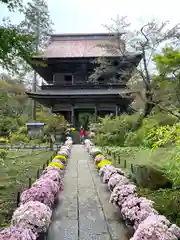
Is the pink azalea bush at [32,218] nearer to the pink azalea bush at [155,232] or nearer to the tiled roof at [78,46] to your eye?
the pink azalea bush at [155,232]

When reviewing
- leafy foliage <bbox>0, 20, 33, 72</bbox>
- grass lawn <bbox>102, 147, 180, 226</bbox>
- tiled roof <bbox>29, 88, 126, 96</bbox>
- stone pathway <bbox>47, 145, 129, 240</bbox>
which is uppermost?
tiled roof <bbox>29, 88, 126, 96</bbox>

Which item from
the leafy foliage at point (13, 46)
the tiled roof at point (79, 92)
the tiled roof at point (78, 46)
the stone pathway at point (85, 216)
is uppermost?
the tiled roof at point (78, 46)

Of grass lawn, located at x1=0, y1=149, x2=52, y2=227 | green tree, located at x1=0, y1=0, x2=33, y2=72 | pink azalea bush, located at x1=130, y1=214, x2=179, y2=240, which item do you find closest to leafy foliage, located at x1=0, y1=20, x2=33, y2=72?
green tree, located at x1=0, y1=0, x2=33, y2=72

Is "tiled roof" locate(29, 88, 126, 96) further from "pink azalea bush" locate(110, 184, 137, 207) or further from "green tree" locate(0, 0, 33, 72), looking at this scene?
"pink azalea bush" locate(110, 184, 137, 207)

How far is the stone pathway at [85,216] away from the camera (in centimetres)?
406

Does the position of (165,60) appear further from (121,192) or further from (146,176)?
(121,192)

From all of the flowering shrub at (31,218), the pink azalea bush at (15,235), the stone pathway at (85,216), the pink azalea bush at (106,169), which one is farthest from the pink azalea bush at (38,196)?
the pink azalea bush at (106,169)

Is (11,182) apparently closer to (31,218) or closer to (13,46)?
(13,46)

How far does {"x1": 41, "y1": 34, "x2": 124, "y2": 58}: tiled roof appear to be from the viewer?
26397 mm

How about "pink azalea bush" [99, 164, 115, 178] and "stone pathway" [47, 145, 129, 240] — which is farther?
"pink azalea bush" [99, 164, 115, 178]

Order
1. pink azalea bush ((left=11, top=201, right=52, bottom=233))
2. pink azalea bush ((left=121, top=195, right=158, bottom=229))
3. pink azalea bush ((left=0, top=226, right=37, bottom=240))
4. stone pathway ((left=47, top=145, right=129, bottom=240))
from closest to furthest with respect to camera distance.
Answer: pink azalea bush ((left=0, top=226, right=37, bottom=240)) < pink azalea bush ((left=11, top=201, right=52, bottom=233)) < pink azalea bush ((left=121, top=195, right=158, bottom=229)) < stone pathway ((left=47, top=145, right=129, bottom=240))

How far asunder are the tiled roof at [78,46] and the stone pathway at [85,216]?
1773 centimetres

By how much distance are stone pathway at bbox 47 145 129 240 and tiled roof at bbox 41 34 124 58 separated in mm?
17735

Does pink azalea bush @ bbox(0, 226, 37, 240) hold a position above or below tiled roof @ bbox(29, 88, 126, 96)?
below
